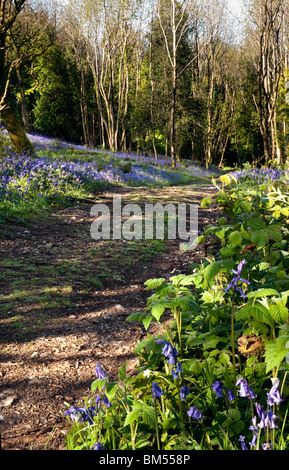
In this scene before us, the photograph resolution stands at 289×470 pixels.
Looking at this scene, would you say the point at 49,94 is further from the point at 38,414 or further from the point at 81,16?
the point at 38,414

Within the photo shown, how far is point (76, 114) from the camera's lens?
3506 cm

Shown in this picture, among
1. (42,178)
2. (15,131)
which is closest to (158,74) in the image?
(15,131)

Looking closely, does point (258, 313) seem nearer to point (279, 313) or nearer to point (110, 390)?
point (279, 313)

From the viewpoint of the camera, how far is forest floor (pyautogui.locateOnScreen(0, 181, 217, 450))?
7.45 feet

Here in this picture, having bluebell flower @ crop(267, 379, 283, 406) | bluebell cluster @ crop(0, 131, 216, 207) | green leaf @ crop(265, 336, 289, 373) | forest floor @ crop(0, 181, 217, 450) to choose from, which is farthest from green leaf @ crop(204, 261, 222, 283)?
bluebell cluster @ crop(0, 131, 216, 207)

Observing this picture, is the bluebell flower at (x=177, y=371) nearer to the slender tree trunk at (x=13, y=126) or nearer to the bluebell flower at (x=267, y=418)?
the bluebell flower at (x=267, y=418)

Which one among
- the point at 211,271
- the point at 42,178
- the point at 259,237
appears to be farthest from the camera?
the point at 42,178

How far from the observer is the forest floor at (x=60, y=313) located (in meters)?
2.27

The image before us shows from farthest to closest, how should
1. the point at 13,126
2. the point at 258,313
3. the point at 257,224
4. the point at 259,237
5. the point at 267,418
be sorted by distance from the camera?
the point at 13,126 → the point at 257,224 → the point at 259,237 → the point at 258,313 → the point at 267,418

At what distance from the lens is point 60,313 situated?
3633 millimetres

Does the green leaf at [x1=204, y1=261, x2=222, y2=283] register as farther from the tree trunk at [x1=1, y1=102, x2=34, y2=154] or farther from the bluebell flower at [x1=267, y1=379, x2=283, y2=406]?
the tree trunk at [x1=1, y1=102, x2=34, y2=154]

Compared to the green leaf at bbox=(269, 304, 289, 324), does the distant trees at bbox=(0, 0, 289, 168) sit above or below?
above

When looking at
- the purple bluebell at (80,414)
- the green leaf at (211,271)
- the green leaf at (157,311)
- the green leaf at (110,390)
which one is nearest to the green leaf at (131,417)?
the green leaf at (110,390)

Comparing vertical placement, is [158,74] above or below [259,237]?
above
